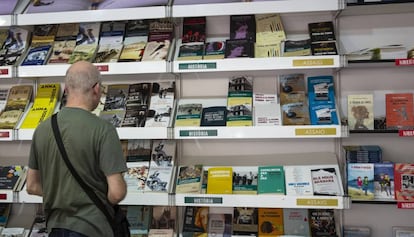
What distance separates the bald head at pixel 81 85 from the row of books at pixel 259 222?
1.48 m

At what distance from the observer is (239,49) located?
3078 mm

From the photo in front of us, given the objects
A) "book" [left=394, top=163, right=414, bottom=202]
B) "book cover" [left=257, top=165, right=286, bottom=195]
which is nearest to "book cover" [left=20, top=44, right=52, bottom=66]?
"book cover" [left=257, top=165, right=286, bottom=195]

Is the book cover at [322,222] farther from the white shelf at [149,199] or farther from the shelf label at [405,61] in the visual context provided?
the shelf label at [405,61]

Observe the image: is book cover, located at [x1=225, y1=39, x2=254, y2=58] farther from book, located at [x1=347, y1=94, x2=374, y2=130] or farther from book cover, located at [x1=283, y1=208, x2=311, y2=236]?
book cover, located at [x1=283, y1=208, x2=311, y2=236]

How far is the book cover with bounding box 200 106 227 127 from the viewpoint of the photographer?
3.06m

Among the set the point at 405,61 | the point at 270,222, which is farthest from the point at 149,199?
the point at 405,61

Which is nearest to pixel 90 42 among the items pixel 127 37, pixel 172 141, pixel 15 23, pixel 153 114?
pixel 127 37

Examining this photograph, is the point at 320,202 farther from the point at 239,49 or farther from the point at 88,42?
the point at 88,42

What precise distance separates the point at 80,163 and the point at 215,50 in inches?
59.9

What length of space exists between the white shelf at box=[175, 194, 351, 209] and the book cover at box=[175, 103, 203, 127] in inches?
21.2

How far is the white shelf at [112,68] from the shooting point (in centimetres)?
301

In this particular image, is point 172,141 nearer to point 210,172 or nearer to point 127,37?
point 210,172

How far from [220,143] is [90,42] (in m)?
1.36

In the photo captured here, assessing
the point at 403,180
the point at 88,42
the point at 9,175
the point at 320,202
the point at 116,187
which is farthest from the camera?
the point at 88,42
